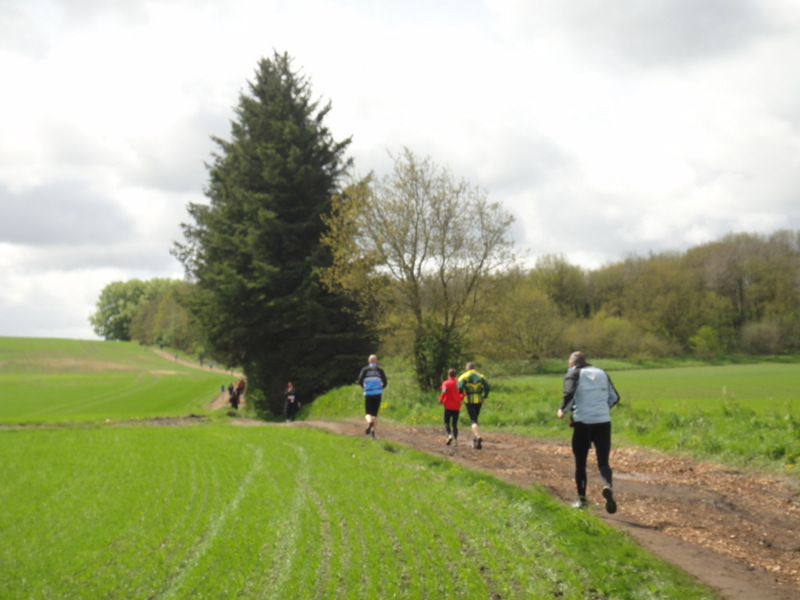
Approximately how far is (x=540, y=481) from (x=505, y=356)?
668 inches

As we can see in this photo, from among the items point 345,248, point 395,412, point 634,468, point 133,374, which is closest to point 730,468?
point 634,468

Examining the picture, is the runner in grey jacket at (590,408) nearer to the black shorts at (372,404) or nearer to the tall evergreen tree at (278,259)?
the black shorts at (372,404)

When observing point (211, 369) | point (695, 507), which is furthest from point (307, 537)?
point (211, 369)

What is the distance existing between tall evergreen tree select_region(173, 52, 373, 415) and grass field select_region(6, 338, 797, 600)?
51.7ft

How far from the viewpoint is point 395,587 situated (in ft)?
20.0

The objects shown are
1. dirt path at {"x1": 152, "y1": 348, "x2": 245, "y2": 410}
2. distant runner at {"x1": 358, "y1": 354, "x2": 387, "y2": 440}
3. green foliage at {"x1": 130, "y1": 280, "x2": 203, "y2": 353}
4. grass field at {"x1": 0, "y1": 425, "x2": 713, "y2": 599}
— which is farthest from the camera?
green foliage at {"x1": 130, "y1": 280, "x2": 203, "y2": 353}

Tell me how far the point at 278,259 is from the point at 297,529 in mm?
26542

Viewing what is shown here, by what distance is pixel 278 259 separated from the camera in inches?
1330

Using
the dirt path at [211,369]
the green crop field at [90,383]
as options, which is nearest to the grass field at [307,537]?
the green crop field at [90,383]

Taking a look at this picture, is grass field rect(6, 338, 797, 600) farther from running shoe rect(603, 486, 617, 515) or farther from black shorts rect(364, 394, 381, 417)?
black shorts rect(364, 394, 381, 417)

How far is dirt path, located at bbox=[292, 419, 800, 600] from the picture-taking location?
643cm

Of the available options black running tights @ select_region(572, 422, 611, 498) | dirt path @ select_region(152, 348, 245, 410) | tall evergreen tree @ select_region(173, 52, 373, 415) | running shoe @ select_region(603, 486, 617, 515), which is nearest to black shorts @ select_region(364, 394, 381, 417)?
black running tights @ select_region(572, 422, 611, 498)

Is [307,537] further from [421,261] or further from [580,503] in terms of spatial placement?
[421,261]

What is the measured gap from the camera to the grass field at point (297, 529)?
247 inches
